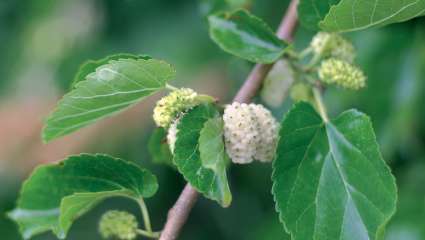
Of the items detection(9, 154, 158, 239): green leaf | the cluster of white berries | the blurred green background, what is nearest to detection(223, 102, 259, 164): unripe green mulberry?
the cluster of white berries

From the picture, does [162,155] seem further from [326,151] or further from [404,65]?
[404,65]

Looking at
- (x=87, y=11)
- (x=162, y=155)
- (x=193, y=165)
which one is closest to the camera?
(x=193, y=165)

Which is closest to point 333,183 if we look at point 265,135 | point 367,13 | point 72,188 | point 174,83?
point 265,135

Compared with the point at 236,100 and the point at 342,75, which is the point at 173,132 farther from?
the point at 342,75

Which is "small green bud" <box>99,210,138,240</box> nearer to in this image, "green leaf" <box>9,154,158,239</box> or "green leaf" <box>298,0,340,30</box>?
"green leaf" <box>9,154,158,239</box>

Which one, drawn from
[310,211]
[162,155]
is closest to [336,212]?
[310,211]

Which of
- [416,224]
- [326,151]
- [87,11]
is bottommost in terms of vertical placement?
[416,224]
